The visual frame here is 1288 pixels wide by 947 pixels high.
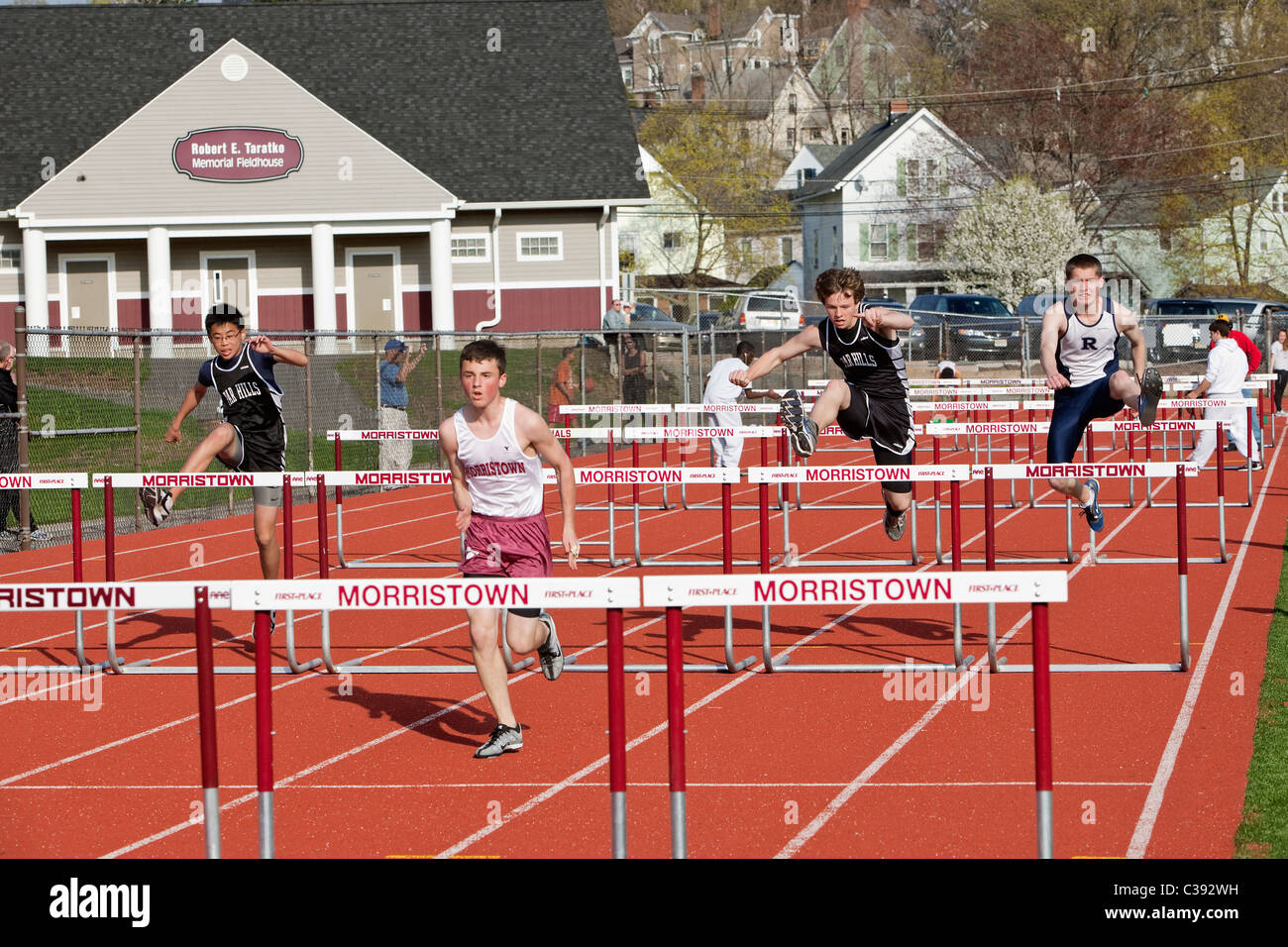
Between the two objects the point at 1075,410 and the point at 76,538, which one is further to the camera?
the point at 1075,410

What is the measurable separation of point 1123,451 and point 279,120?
20.9m

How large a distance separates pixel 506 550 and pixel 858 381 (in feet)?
12.1

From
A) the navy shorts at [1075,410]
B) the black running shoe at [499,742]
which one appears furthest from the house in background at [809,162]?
the black running shoe at [499,742]

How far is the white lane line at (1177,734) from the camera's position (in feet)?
21.0

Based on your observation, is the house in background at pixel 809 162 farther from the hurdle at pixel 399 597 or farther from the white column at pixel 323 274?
the hurdle at pixel 399 597

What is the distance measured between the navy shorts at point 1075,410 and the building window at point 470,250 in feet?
98.3

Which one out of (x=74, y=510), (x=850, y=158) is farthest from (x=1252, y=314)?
(x=74, y=510)

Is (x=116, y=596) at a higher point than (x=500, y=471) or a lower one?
lower

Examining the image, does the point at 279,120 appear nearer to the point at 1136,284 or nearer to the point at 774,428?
the point at 774,428

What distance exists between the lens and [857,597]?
5613 millimetres

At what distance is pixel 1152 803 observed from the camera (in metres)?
6.86

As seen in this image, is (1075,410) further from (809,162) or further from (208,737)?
(809,162)

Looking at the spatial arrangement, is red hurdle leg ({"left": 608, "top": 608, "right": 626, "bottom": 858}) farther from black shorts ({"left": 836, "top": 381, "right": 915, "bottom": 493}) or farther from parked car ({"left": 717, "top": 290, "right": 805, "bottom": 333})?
parked car ({"left": 717, "top": 290, "right": 805, "bottom": 333})

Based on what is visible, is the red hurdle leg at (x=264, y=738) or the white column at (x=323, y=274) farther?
the white column at (x=323, y=274)
